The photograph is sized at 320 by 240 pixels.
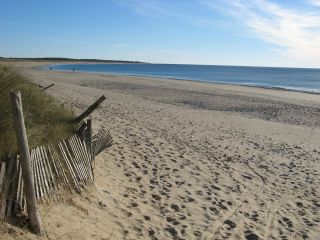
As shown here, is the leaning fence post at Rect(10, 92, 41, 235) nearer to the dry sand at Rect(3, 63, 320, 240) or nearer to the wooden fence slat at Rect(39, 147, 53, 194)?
the dry sand at Rect(3, 63, 320, 240)

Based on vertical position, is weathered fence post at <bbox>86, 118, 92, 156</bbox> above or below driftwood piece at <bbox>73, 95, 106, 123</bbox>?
below

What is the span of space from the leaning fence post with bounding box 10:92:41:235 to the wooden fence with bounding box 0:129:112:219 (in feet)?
0.52

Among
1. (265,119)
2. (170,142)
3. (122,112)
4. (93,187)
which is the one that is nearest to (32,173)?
(93,187)

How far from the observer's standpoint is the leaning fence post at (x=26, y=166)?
4.76 m

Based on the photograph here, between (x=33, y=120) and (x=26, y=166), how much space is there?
219 centimetres

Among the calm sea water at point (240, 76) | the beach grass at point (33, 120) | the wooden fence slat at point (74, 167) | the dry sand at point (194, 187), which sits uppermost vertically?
the beach grass at point (33, 120)

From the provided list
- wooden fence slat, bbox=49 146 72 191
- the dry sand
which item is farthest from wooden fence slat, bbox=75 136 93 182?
wooden fence slat, bbox=49 146 72 191

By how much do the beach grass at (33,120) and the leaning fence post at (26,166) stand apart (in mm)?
406

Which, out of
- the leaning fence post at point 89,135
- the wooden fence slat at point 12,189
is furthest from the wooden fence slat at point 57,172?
the leaning fence post at point 89,135

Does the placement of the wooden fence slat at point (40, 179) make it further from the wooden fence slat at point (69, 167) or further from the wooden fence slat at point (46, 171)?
the wooden fence slat at point (69, 167)

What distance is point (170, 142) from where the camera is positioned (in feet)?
38.6

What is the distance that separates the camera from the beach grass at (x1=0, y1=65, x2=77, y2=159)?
5.51m

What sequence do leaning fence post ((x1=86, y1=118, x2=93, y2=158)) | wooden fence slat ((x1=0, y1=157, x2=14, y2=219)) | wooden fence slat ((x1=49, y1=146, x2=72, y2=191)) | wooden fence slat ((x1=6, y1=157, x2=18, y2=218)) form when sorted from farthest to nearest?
leaning fence post ((x1=86, y1=118, x2=93, y2=158))
wooden fence slat ((x1=49, y1=146, x2=72, y2=191))
wooden fence slat ((x1=6, y1=157, x2=18, y2=218))
wooden fence slat ((x1=0, y1=157, x2=14, y2=219))

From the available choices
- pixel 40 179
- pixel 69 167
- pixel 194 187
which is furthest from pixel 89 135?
pixel 194 187
